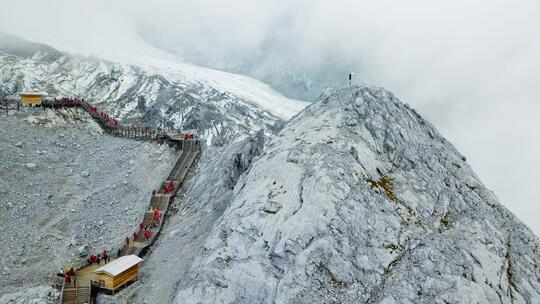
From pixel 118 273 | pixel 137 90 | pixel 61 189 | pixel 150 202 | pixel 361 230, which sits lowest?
pixel 118 273

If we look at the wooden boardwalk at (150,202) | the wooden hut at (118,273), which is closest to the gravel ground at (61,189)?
the wooden boardwalk at (150,202)

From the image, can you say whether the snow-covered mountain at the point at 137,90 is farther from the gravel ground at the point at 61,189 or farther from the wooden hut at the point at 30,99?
the gravel ground at the point at 61,189

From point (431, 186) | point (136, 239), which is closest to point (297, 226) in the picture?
point (431, 186)

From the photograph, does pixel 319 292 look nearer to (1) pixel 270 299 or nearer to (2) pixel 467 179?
(1) pixel 270 299

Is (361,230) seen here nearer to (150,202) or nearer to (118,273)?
(118,273)

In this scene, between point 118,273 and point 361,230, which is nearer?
point 361,230

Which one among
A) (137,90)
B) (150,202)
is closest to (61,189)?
(150,202)
